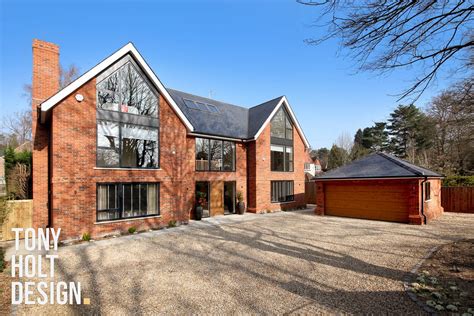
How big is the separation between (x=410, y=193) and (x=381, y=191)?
143 centimetres

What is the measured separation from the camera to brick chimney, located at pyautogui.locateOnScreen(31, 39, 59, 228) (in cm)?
1020

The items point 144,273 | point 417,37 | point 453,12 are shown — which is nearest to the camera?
point 453,12

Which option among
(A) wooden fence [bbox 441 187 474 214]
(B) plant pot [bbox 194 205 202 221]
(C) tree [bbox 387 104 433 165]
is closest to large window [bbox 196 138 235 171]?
(B) plant pot [bbox 194 205 202 221]

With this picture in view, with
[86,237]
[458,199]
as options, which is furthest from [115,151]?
[458,199]

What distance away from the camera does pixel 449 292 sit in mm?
4699

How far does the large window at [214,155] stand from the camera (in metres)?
14.6

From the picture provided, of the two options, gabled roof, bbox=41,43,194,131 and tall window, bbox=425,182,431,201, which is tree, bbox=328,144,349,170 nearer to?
tall window, bbox=425,182,431,201

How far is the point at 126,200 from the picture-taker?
34.5ft

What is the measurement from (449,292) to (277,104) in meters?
14.9

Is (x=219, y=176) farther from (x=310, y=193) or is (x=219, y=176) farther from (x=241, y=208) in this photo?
(x=310, y=193)

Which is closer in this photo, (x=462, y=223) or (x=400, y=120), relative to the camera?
(x=462, y=223)

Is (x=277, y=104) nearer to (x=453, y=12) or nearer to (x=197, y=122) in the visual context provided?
(x=197, y=122)

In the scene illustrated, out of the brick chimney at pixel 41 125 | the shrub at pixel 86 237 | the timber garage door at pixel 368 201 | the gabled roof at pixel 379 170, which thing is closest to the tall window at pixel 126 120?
the brick chimney at pixel 41 125

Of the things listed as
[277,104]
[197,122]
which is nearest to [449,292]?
[197,122]
